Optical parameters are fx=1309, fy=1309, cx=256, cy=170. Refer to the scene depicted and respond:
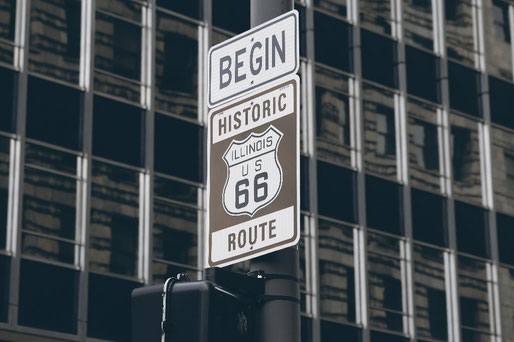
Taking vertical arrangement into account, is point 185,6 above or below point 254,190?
above

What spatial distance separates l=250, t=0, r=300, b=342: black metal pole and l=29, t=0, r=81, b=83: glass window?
20396mm

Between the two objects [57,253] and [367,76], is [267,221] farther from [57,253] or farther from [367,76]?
[367,76]

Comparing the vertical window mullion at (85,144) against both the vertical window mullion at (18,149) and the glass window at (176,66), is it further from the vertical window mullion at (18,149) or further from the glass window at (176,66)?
the glass window at (176,66)

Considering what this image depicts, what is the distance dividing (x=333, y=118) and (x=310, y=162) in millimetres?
1754

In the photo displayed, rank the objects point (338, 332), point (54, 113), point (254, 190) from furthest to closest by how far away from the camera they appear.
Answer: point (338, 332) → point (54, 113) → point (254, 190)

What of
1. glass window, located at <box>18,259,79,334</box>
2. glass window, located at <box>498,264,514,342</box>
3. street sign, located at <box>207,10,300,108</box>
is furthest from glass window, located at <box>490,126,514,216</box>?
street sign, located at <box>207,10,300,108</box>

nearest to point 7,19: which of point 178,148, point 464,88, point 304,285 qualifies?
point 178,148

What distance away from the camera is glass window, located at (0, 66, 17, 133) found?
2558 cm

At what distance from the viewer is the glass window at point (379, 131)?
33594mm

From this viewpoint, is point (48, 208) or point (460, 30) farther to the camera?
point (460, 30)

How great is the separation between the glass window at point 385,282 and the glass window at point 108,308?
7.89 m

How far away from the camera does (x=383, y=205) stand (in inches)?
→ 1318

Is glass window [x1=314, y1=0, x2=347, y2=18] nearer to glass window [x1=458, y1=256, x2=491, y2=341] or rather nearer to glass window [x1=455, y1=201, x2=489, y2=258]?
glass window [x1=455, y1=201, x2=489, y2=258]

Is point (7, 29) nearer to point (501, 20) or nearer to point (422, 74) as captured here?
point (422, 74)
